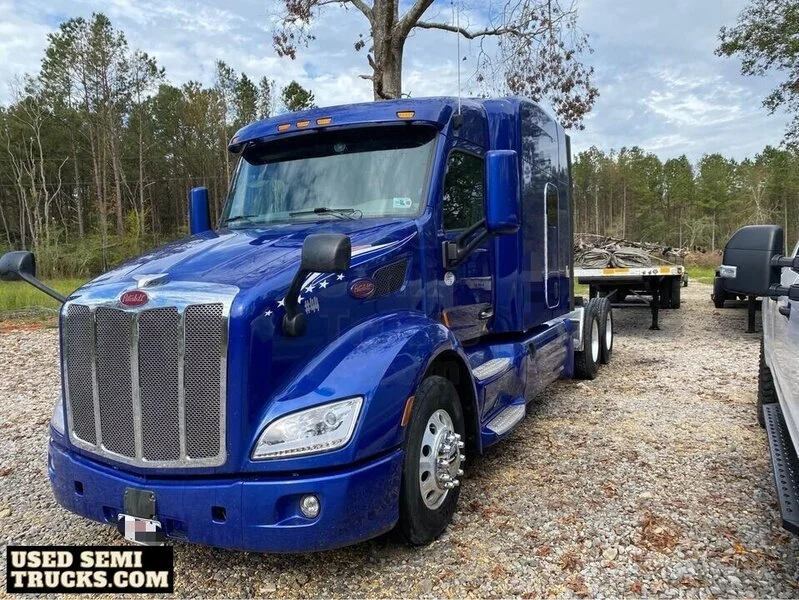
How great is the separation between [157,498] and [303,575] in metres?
0.90

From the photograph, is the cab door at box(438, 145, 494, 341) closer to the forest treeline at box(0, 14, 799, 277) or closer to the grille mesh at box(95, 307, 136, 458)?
the grille mesh at box(95, 307, 136, 458)

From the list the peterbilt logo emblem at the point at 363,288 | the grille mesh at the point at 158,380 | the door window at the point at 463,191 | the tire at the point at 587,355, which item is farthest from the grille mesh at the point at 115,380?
the tire at the point at 587,355

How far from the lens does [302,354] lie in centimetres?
288

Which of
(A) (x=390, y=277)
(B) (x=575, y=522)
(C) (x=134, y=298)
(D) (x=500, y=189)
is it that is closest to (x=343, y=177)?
(A) (x=390, y=277)

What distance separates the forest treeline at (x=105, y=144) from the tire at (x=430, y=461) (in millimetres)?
25955

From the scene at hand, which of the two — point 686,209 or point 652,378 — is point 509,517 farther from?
point 686,209

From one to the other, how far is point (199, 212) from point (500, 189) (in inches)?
106

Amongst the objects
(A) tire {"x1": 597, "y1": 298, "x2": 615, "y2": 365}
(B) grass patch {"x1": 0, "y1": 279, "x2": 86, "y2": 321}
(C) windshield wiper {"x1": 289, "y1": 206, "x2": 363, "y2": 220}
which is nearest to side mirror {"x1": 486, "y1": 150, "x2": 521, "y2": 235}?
(C) windshield wiper {"x1": 289, "y1": 206, "x2": 363, "y2": 220}

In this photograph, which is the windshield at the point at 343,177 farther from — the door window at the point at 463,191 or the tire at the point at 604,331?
the tire at the point at 604,331

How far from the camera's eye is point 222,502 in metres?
2.58

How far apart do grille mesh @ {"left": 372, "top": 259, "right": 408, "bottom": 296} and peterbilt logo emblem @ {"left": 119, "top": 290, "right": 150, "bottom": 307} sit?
1.21 meters

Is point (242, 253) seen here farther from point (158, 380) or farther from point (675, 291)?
point (675, 291)

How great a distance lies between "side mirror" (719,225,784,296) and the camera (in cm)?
242

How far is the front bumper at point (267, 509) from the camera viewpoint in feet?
8.43
